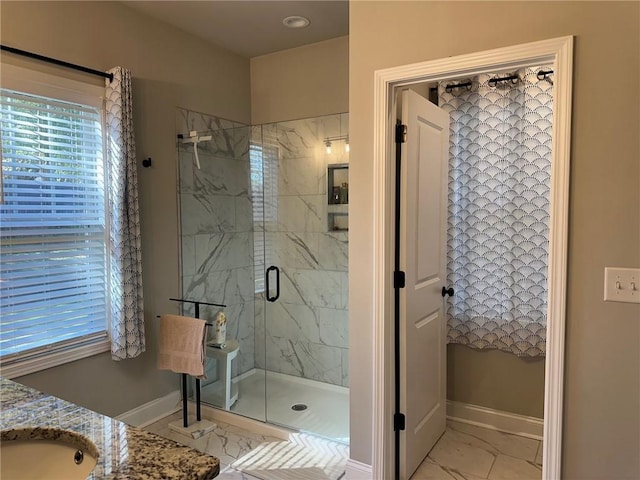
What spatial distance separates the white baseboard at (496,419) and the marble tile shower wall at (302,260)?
34.2 inches

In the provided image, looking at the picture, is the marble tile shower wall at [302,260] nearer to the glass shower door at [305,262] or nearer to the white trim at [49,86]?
the glass shower door at [305,262]

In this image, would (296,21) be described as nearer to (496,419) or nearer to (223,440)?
(223,440)

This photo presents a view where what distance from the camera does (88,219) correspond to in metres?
2.69

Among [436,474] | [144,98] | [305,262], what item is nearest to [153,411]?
[305,262]

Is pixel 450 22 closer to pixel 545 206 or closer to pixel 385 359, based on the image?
pixel 545 206

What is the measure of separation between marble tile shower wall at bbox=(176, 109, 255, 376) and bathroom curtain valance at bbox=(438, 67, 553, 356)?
1.62 meters

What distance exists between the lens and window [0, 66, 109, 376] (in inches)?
91.9

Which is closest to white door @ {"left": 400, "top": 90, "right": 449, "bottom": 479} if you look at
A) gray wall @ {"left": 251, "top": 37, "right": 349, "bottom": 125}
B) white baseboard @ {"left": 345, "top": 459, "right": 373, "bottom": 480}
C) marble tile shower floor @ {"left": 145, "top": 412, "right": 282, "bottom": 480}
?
white baseboard @ {"left": 345, "top": 459, "right": 373, "bottom": 480}

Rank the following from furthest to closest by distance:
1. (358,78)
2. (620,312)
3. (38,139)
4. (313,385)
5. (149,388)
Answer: (313,385) → (149,388) → (38,139) → (358,78) → (620,312)

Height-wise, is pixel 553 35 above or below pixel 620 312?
above

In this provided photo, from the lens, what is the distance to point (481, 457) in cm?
268

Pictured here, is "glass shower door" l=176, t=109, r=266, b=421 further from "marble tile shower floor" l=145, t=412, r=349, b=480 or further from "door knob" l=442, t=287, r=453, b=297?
"door knob" l=442, t=287, r=453, b=297

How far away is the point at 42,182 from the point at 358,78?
183cm

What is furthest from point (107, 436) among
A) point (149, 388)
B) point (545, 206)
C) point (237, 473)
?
point (545, 206)
